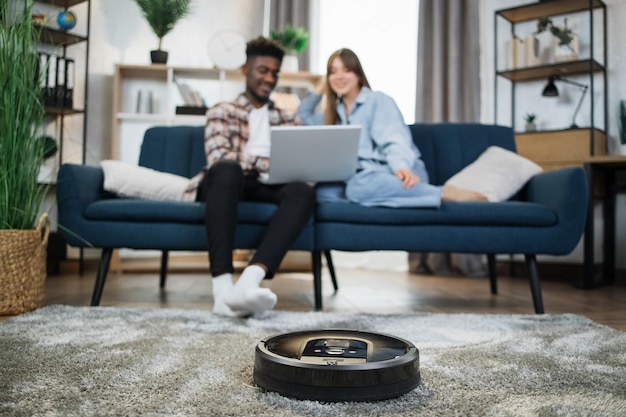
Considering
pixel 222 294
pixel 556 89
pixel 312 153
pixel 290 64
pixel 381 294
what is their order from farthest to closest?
pixel 290 64, pixel 556 89, pixel 381 294, pixel 312 153, pixel 222 294

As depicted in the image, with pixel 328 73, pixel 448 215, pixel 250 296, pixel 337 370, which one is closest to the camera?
pixel 337 370

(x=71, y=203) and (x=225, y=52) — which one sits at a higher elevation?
(x=225, y=52)

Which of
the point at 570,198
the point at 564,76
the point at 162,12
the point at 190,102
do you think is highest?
the point at 162,12

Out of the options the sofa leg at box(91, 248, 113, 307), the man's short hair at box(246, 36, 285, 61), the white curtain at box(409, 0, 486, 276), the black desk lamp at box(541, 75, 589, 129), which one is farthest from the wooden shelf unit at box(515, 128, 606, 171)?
the sofa leg at box(91, 248, 113, 307)

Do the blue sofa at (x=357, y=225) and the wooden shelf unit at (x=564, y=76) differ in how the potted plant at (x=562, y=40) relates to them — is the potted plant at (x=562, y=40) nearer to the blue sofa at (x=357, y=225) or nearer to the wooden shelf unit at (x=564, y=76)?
the wooden shelf unit at (x=564, y=76)

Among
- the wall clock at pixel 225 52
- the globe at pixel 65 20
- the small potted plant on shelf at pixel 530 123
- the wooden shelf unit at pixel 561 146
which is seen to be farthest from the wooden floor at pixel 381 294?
the globe at pixel 65 20

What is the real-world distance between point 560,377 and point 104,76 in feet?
11.3

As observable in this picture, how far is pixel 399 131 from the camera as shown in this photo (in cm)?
210

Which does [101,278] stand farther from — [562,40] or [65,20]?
[562,40]

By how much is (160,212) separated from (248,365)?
0.98 m

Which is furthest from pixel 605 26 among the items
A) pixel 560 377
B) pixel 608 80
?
pixel 560 377

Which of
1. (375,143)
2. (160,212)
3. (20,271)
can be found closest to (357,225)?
(375,143)

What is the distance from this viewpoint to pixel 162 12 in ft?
10.9

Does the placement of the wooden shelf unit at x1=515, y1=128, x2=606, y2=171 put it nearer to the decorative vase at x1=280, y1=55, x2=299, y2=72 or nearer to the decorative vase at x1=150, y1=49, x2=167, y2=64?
the decorative vase at x1=280, y1=55, x2=299, y2=72
